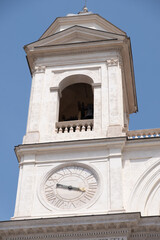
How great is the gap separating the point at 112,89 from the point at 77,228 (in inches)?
292

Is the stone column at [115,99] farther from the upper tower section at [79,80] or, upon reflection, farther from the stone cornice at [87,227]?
the stone cornice at [87,227]

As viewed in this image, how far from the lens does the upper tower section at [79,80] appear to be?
23.3 metres

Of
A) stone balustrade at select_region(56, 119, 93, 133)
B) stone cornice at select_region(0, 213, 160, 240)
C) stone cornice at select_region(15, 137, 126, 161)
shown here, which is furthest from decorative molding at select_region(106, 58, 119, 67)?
stone cornice at select_region(0, 213, 160, 240)

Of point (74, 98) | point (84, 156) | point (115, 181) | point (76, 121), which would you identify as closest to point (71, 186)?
point (84, 156)

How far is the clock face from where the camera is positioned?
20625 millimetres

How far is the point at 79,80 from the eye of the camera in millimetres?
25844

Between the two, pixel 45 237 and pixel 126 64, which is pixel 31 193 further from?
pixel 126 64

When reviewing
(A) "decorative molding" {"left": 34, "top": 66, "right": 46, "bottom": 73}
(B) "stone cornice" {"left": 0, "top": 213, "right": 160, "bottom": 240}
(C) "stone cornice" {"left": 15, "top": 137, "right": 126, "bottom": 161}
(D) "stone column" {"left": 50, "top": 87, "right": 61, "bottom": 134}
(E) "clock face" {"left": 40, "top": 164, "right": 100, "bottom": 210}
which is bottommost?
(B) "stone cornice" {"left": 0, "top": 213, "right": 160, "bottom": 240}

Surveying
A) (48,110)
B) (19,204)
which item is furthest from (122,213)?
(48,110)

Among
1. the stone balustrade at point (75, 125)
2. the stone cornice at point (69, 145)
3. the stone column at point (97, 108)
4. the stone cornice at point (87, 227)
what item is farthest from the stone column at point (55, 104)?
the stone cornice at point (87, 227)

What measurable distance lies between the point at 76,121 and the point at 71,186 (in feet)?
12.1

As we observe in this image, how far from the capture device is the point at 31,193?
2103cm

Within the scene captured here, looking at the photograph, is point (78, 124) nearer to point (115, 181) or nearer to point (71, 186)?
point (71, 186)

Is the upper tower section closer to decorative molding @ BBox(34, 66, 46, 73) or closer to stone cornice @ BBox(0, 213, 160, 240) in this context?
decorative molding @ BBox(34, 66, 46, 73)
